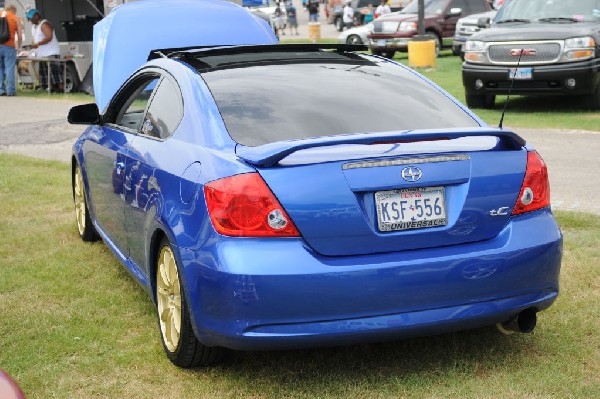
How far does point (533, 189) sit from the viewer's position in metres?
4.36

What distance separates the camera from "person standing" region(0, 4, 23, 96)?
20.9m

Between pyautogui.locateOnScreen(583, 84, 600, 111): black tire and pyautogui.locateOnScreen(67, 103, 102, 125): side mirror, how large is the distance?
9706 mm

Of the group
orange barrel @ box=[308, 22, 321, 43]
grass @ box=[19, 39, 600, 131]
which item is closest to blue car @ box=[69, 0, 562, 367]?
grass @ box=[19, 39, 600, 131]

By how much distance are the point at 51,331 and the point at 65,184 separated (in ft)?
16.7

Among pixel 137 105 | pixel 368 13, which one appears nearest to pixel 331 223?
pixel 137 105

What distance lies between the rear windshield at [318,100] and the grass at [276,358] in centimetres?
106

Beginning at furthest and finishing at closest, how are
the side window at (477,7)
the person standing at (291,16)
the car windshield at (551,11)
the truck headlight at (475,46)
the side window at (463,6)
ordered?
the person standing at (291,16) < the side window at (477,7) < the side window at (463,6) < the car windshield at (551,11) < the truck headlight at (475,46)

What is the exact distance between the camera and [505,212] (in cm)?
424

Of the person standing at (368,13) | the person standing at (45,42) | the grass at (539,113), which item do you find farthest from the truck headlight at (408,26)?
the person standing at (368,13)

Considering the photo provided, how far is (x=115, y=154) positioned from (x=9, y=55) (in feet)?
54.4

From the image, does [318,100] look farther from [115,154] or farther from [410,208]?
[115,154]

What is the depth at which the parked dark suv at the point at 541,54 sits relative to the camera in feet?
45.3

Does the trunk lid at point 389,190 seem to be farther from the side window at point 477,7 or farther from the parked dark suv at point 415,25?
the side window at point 477,7

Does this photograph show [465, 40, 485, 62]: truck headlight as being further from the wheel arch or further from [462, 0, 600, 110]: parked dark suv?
the wheel arch
